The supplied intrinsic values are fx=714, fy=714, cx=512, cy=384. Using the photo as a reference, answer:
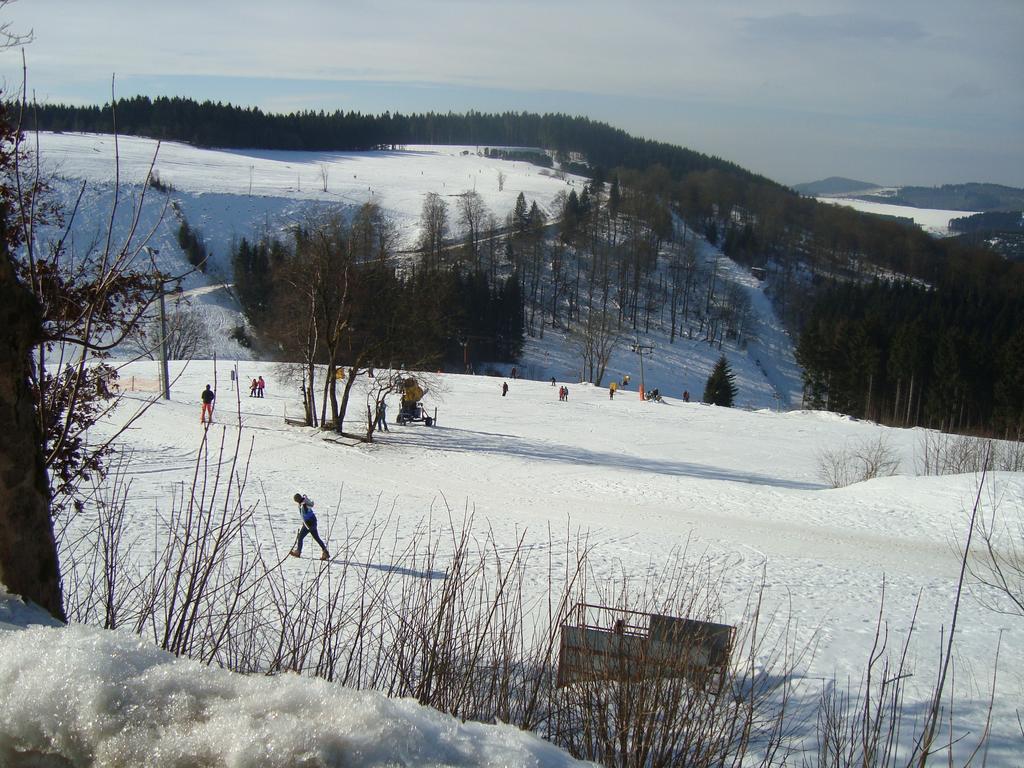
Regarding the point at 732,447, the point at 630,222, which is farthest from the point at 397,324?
the point at 630,222

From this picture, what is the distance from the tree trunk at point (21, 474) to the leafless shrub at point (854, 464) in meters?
27.8

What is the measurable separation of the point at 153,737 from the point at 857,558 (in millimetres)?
17291

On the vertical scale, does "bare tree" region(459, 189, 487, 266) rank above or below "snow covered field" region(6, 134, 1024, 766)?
above

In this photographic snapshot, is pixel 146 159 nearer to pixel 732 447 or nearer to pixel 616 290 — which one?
pixel 616 290

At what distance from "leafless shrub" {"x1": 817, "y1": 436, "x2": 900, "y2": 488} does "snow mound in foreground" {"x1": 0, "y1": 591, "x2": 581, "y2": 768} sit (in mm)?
28059

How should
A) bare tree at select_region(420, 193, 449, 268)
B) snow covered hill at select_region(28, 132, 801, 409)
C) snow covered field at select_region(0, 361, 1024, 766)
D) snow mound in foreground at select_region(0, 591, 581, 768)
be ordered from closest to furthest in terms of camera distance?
snow mound in foreground at select_region(0, 591, 581, 768) → snow covered field at select_region(0, 361, 1024, 766) → snow covered hill at select_region(28, 132, 801, 409) → bare tree at select_region(420, 193, 449, 268)

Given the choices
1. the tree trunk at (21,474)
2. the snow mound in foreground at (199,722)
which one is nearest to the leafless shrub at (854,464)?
the tree trunk at (21,474)

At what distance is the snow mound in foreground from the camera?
1.62m

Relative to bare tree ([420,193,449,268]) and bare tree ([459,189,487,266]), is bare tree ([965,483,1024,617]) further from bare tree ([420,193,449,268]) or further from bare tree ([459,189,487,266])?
bare tree ([459,189,487,266])

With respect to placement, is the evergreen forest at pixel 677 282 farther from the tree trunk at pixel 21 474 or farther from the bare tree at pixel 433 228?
the tree trunk at pixel 21 474

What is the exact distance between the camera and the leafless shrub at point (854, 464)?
93.6 ft

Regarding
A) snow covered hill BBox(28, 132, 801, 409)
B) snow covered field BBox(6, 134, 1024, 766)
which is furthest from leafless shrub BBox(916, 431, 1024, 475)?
snow covered hill BBox(28, 132, 801, 409)

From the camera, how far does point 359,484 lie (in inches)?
850

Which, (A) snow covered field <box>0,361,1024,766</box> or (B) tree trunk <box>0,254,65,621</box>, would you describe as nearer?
(B) tree trunk <box>0,254,65,621</box>
